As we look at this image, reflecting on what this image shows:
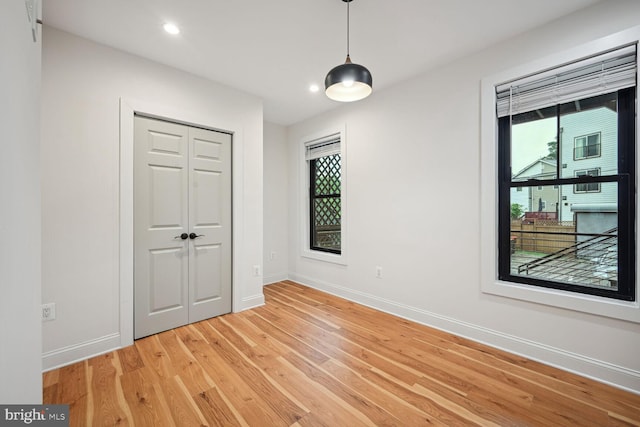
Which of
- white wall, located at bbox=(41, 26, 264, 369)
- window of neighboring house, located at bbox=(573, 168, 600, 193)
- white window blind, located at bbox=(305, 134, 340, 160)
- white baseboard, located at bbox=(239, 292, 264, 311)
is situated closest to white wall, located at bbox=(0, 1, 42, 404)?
white wall, located at bbox=(41, 26, 264, 369)

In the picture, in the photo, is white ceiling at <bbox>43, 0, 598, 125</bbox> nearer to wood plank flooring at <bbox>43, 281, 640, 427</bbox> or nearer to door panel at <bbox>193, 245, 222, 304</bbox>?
door panel at <bbox>193, 245, 222, 304</bbox>

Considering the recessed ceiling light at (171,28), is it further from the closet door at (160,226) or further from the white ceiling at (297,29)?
the closet door at (160,226)

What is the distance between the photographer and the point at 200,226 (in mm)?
2836

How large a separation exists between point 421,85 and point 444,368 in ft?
8.79

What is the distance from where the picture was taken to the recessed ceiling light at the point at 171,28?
2066 mm

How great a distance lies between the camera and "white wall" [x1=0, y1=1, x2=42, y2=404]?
0.58 m

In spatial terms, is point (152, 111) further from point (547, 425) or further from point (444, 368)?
point (547, 425)

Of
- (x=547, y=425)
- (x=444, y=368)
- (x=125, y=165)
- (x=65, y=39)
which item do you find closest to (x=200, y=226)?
(x=125, y=165)

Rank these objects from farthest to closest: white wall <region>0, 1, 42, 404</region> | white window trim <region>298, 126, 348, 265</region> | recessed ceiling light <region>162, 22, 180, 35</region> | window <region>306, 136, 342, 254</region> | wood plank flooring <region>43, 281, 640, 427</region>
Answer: window <region>306, 136, 342, 254</region>
white window trim <region>298, 126, 348, 265</region>
recessed ceiling light <region>162, 22, 180, 35</region>
wood plank flooring <region>43, 281, 640, 427</region>
white wall <region>0, 1, 42, 404</region>

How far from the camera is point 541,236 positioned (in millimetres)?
2189

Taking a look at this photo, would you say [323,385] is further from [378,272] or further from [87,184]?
[87,184]

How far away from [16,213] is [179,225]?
6.97 feet

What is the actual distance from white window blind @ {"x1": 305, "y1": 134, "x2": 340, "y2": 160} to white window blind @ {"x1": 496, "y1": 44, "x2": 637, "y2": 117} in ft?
6.51

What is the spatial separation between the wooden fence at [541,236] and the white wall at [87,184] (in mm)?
3404
